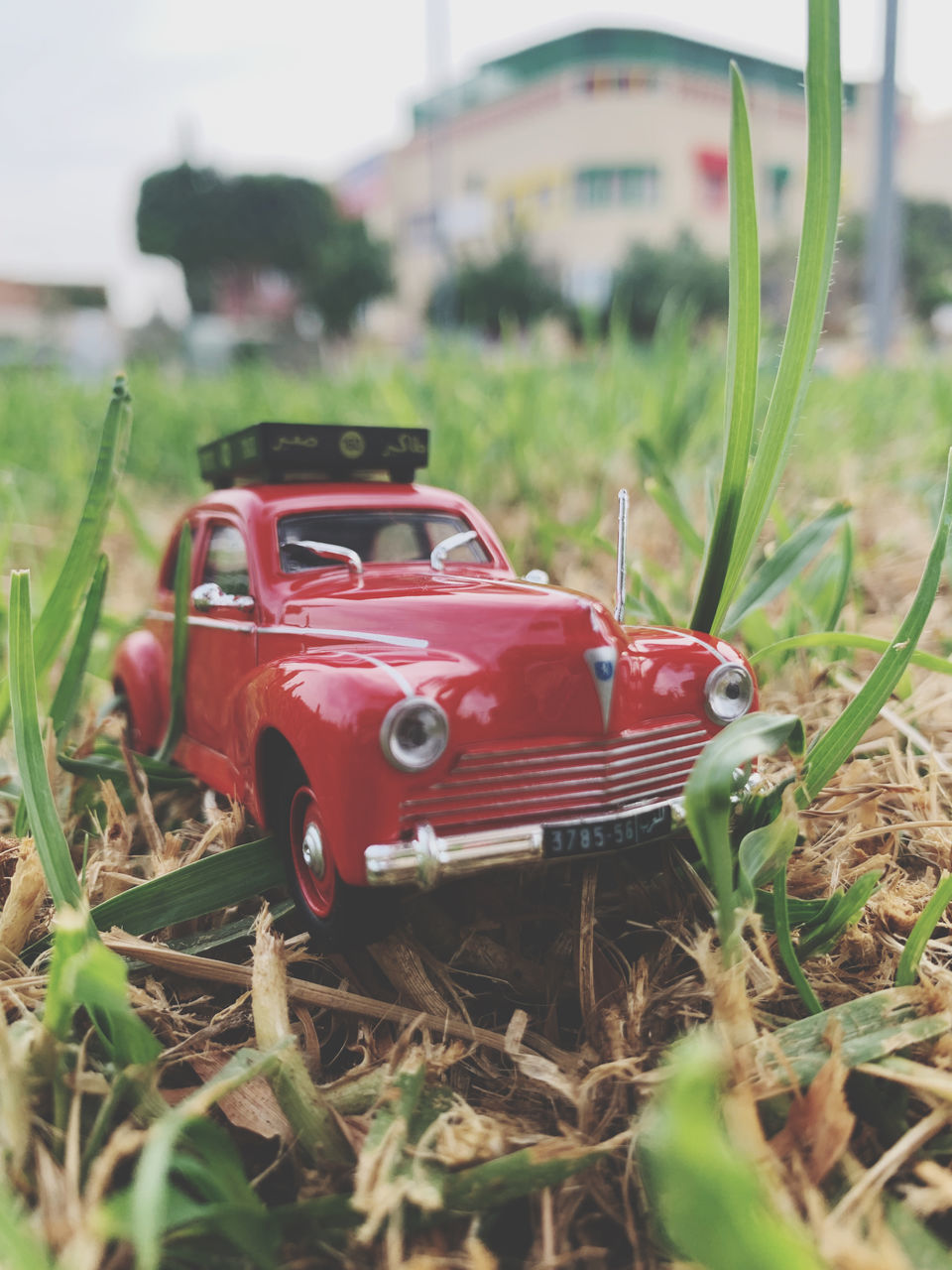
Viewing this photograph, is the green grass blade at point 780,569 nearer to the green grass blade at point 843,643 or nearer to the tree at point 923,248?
the green grass blade at point 843,643

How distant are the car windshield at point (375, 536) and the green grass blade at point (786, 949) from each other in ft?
2.89

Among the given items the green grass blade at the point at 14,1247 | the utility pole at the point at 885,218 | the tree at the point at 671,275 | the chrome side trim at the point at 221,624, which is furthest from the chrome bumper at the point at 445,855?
the tree at the point at 671,275

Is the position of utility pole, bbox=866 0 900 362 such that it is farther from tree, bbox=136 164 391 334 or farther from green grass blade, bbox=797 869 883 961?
tree, bbox=136 164 391 334

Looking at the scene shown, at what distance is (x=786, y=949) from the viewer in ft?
3.44

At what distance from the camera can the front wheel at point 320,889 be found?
1.16 m

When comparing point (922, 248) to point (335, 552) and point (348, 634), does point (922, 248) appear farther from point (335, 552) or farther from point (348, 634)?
→ point (348, 634)

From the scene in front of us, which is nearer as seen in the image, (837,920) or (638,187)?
(837,920)

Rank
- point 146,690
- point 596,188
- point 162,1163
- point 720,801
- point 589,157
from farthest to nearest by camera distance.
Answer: point 589,157 → point 596,188 → point 146,690 → point 720,801 → point 162,1163

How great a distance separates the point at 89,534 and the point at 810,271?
3.62ft

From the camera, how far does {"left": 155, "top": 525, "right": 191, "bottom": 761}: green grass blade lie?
1.68 m

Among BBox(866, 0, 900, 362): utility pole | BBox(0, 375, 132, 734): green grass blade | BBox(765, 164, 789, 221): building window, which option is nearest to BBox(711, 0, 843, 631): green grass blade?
BBox(0, 375, 132, 734): green grass blade

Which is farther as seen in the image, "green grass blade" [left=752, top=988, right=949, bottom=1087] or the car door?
the car door

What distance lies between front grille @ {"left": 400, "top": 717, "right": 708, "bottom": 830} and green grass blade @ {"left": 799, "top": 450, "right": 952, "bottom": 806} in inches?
7.3

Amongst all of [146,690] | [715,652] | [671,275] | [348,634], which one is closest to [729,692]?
[715,652]
